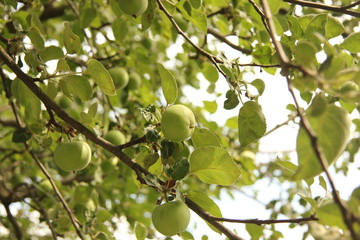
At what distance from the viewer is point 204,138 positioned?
1.25 metres

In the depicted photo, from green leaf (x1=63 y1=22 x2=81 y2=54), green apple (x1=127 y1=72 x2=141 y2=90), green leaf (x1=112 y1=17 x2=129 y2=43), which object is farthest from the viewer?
green apple (x1=127 y1=72 x2=141 y2=90)

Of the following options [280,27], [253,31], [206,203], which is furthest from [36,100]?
[253,31]

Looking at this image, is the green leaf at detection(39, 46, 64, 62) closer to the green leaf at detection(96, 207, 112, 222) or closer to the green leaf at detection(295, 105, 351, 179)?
the green leaf at detection(96, 207, 112, 222)

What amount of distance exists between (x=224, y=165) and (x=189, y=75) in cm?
183

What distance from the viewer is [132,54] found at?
103 inches

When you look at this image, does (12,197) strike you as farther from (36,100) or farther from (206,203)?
(206,203)

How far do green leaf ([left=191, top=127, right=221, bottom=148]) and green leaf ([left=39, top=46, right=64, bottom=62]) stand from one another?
19.7 inches

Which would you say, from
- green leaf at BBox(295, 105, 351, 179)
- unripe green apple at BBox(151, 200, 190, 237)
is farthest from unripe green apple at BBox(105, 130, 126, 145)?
green leaf at BBox(295, 105, 351, 179)

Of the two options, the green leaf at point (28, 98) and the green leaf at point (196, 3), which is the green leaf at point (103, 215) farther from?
the green leaf at point (196, 3)

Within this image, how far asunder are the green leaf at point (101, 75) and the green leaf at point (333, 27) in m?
0.69

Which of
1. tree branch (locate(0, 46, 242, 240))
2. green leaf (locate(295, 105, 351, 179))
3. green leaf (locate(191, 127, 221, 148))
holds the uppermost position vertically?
green leaf (locate(295, 105, 351, 179))

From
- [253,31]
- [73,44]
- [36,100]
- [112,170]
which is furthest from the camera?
[112,170]

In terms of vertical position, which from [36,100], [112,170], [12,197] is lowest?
[12,197]

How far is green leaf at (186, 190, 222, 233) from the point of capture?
116 centimetres
